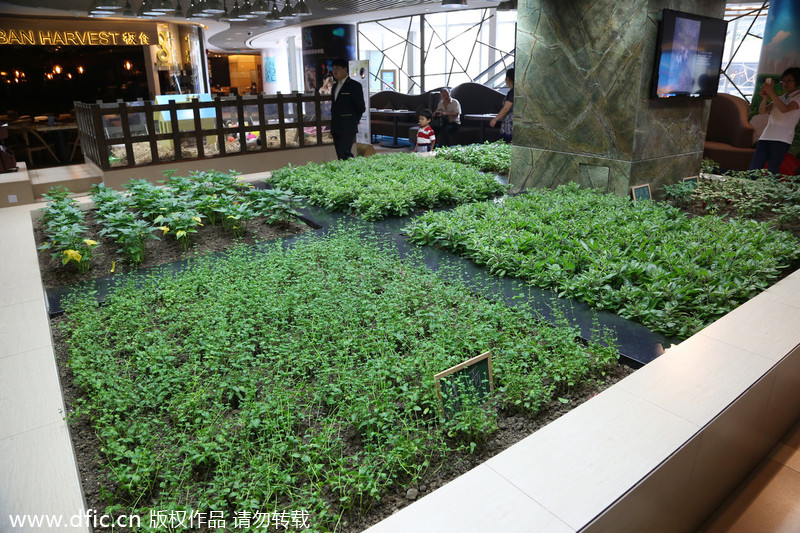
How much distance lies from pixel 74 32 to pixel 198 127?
6.11 metres

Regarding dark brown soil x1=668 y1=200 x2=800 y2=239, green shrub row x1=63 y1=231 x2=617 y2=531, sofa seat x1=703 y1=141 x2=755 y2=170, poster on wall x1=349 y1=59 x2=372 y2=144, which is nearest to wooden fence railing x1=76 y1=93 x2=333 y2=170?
poster on wall x1=349 y1=59 x2=372 y2=144

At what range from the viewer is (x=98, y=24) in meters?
11.8

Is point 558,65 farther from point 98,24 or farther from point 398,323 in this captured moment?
point 98,24

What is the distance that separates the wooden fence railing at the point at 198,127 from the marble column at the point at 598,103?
158 inches

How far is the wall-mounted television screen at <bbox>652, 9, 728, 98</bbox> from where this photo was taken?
545cm

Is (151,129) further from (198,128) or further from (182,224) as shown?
(182,224)

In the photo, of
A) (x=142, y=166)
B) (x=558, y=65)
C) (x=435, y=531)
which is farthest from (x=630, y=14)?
(x=142, y=166)

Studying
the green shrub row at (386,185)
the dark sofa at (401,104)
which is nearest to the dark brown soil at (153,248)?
the green shrub row at (386,185)

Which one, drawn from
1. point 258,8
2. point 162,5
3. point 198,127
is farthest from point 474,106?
point 162,5

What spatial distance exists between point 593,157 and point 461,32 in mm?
14245

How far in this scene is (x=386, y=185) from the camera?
5902mm

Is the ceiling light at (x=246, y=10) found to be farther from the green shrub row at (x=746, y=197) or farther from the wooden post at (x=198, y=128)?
the green shrub row at (x=746, y=197)

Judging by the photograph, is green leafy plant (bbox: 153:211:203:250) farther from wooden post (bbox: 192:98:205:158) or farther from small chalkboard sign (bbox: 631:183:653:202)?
small chalkboard sign (bbox: 631:183:653:202)

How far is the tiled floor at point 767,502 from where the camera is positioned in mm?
2254
